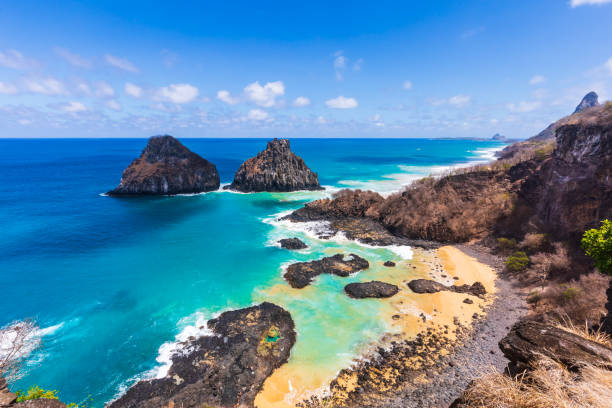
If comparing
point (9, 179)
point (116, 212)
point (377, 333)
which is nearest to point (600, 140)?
point (377, 333)

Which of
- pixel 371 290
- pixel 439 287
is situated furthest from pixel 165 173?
pixel 439 287

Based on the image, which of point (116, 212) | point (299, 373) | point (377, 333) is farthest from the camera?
point (116, 212)

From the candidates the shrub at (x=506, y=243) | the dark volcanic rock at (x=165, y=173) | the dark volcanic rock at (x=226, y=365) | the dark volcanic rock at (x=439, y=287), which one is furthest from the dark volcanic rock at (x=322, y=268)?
the dark volcanic rock at (x=165, y=173)

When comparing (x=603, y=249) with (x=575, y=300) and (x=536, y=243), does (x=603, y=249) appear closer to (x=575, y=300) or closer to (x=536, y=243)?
(x=575, y=300)

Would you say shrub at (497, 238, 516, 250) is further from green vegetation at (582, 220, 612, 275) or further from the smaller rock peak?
the smaller rock peak

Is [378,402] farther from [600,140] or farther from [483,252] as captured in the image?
[600,140]

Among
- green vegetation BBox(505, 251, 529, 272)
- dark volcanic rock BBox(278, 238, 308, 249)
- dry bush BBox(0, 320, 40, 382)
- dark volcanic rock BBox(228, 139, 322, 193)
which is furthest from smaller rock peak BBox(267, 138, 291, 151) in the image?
dry bush BBox(0, 320, 40, 382)
